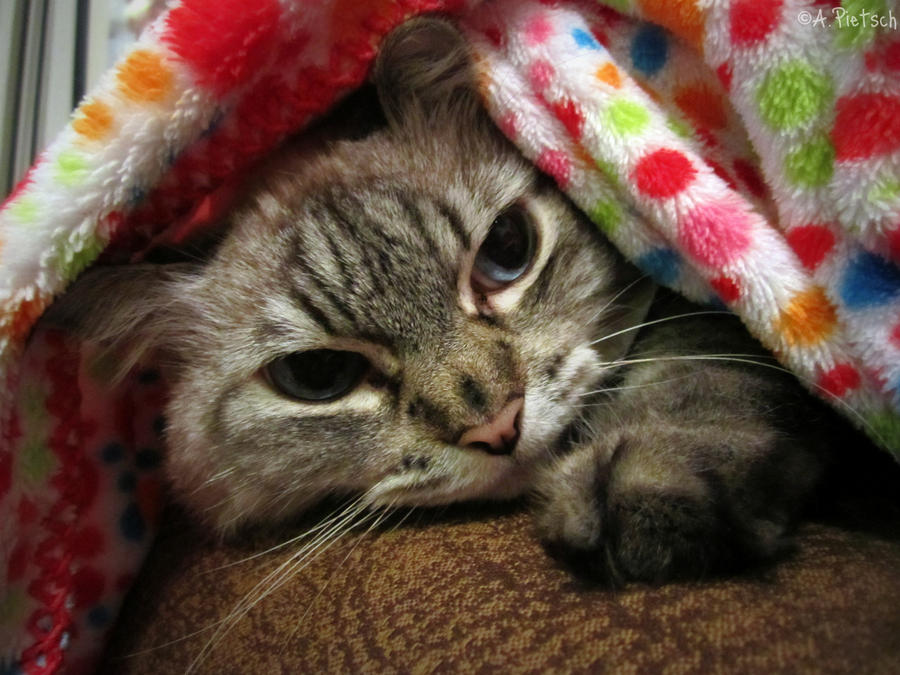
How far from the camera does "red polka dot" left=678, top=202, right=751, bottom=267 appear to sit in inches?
29.0

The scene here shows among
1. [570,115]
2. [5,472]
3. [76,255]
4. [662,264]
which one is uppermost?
[76,255]

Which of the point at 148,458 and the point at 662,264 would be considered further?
the point at 148,458

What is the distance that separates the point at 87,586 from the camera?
91cm

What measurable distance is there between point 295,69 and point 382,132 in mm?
168

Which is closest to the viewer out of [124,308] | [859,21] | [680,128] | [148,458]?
[859,21]

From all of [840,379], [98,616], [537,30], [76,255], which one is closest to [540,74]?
[537,30]

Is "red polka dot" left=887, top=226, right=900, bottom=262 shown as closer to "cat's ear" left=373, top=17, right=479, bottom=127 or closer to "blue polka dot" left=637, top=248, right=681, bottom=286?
"blue polka dot" left=637, top=248, right=681, bottom=286

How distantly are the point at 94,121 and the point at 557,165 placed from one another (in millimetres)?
553

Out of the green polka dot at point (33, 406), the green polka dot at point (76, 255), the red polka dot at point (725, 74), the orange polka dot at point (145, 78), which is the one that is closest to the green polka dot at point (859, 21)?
the red polka dot at point (725, 74)

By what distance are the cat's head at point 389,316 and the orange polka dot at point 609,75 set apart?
17 centimetres

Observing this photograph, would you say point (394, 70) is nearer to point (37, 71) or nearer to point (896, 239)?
point (896, 239)

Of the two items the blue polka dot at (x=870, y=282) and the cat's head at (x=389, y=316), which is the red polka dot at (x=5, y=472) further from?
the blue polka dot at (x=870, y=282)

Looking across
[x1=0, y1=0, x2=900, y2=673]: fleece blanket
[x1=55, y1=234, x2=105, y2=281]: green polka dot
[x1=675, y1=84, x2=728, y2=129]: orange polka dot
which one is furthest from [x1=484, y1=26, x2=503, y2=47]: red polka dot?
[x1=55, y1=234, x2=105, y2=281]: green polka dot

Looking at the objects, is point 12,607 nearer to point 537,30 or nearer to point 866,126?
point 537,30
